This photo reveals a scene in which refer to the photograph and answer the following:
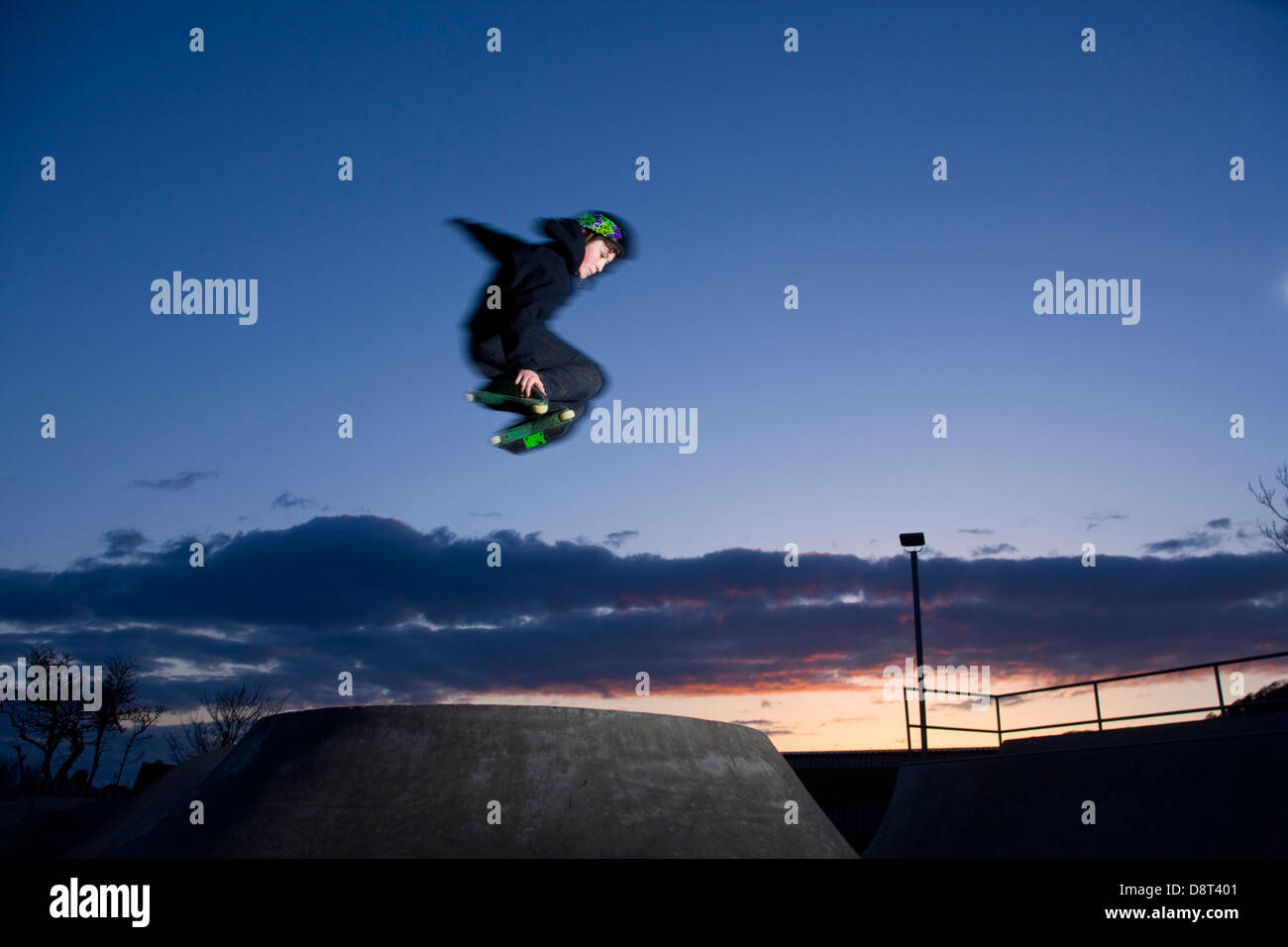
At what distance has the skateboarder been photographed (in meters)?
6.87

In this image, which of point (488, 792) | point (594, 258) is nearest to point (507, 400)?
point (594, 258)

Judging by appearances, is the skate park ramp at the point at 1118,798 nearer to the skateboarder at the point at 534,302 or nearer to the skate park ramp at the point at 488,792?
the skate park ramp at the point at 488,792

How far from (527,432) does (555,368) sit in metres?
0.71

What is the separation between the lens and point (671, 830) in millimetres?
8453

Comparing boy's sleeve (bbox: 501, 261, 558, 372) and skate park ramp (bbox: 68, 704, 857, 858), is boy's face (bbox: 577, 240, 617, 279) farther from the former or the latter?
skate park ramp (bbox: 68, 704, 857, 858)

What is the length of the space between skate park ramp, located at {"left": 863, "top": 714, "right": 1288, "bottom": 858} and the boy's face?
9.32 m

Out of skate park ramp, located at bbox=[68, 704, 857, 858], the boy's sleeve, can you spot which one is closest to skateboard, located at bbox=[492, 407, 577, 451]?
the boy's sleeve

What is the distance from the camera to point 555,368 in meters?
7.34

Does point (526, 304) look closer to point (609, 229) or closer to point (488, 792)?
point (609, 229)
